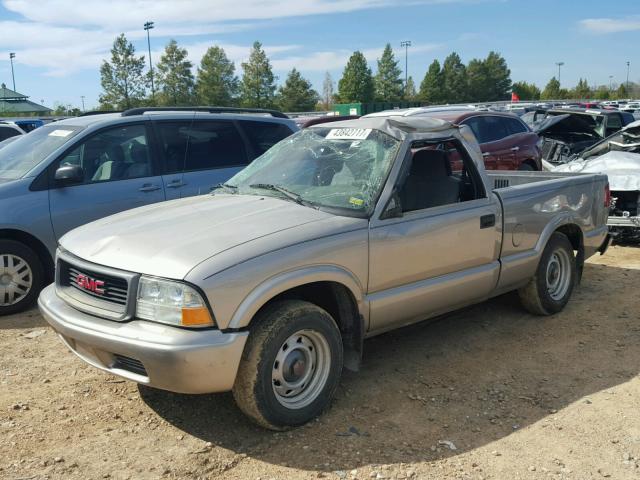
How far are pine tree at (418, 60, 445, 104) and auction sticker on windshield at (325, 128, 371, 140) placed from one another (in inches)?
3172

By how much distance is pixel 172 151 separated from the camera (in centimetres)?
659

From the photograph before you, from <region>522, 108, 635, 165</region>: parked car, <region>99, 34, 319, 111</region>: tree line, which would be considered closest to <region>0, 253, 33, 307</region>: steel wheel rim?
<region>522, 108, 635, 165</region>: parked car

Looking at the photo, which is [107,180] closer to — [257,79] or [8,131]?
[8,131]

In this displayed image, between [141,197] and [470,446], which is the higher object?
[141,197]

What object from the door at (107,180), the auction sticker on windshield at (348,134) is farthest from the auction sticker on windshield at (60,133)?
the auction sticker on windshield at (348,134)

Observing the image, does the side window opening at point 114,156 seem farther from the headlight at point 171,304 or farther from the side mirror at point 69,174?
the headlight at point 171,304

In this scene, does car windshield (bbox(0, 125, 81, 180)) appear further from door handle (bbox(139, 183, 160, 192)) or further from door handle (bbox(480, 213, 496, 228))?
door handle (bbox(480, 213, 496, 228))

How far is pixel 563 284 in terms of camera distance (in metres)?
5.66

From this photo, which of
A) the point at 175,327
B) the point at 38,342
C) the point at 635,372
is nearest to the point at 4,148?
the point at 38,342

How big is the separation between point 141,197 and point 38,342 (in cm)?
184

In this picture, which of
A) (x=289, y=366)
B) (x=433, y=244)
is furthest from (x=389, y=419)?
(x=433, y=244)

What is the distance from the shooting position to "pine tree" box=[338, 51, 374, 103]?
253 feet

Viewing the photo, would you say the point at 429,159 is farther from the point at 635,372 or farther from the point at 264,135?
the point at 264,135

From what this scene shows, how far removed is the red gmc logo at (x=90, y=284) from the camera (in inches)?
133
